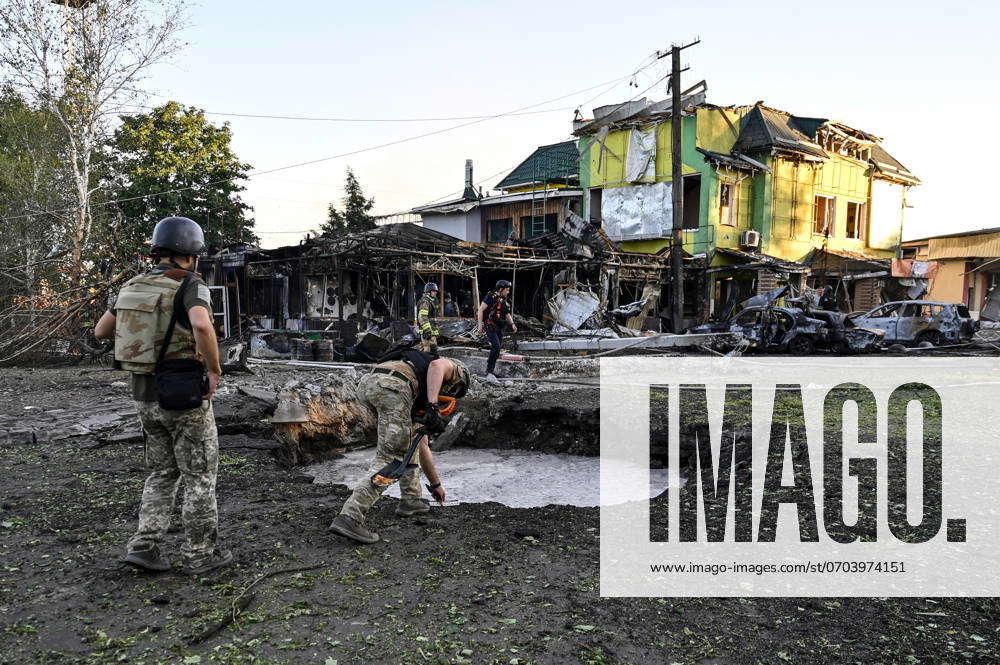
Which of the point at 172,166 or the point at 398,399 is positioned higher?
the point at 172,166

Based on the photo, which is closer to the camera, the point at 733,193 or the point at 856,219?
the point at 733,193

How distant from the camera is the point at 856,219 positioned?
27.9 metres

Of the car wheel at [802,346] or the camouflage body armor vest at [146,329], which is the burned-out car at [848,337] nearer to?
the car wheel at [802,346]

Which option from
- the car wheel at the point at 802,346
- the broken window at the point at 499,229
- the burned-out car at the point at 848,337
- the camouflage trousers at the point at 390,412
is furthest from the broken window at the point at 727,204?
the camouflage trousers at the point at 390,412

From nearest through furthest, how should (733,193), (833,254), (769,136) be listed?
(769,136) < (733,193) < (833,254)

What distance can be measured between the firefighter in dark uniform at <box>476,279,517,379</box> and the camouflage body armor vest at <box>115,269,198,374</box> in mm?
7559

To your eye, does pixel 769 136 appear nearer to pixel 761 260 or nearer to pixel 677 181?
pixel 761 260

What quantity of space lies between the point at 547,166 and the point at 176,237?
93.5 feet

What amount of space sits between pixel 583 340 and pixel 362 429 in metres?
9.42

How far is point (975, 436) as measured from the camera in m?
6.38

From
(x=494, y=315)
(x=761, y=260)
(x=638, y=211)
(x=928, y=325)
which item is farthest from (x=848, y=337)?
(x=638, y=211)

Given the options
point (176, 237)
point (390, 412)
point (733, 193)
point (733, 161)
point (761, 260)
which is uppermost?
point (733, 161)

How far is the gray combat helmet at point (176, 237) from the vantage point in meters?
3.44

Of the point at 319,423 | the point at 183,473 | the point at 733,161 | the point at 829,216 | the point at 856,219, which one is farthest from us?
the point at 856,219
